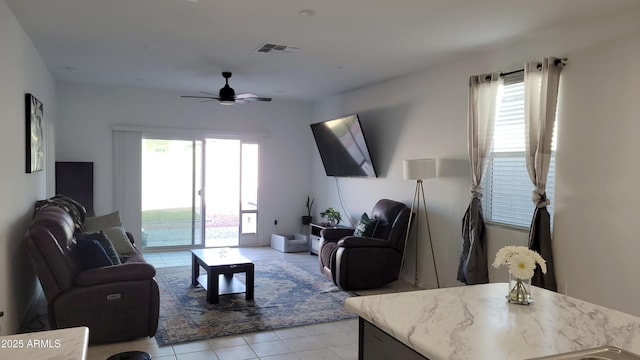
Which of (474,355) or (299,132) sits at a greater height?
(299,132)

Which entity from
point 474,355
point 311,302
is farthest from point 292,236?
point 474,355

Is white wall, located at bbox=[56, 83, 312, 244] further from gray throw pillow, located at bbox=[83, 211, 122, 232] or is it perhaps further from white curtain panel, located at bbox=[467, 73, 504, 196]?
white curtain panel, located at bbox=[467, 73, 504, 196]

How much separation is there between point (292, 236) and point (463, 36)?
5176 mm

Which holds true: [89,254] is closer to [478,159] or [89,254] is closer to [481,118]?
[478,159]

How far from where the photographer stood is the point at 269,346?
376cm

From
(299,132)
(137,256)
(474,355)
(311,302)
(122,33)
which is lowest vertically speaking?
(311,302)

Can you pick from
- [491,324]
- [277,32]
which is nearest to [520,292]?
[491,324]

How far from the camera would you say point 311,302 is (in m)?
4.91

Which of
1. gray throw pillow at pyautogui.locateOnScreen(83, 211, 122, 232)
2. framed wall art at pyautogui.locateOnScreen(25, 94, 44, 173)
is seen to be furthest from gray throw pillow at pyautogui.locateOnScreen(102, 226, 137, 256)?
framed wall art at pyautogui.locateOnScreen(25, 94, 44, 173)

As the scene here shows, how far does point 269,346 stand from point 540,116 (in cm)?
304

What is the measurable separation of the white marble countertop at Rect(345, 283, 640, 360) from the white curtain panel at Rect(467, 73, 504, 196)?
2582 millimetres

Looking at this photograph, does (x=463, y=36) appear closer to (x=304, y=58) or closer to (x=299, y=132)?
(x=304, y=58)

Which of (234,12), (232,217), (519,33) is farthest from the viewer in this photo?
(232,217)

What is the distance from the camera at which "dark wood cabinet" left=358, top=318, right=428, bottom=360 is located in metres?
1.69
